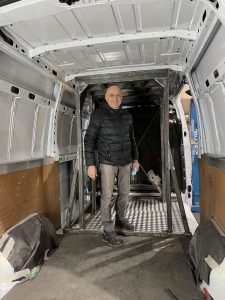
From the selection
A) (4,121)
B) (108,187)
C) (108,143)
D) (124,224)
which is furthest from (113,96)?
(124,224)

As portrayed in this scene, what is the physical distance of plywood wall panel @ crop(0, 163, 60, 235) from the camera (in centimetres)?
282

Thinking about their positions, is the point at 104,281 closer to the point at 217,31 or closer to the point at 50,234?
the point at 50,234

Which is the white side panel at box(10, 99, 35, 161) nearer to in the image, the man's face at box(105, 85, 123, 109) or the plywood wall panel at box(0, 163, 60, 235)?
the plywood wall panel at box(0, 163, 60, 235)

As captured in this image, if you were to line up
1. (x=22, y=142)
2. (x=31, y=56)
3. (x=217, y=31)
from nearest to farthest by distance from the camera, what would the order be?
(x=217, y=31)
(x=31, y=56)
(x=22, y=142)

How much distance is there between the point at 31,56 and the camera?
2992mm

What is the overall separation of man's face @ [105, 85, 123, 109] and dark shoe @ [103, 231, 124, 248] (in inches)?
74.3

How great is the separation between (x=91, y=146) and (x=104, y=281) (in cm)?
180

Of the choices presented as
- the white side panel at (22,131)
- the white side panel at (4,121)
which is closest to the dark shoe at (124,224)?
the white side panel at (22,131)

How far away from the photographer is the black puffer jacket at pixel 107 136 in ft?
12.2

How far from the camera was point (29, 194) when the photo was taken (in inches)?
133

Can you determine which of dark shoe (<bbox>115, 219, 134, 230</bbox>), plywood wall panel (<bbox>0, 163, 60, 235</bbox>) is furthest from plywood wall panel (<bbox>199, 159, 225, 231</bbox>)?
plywood wall panel (<bbox>0, 163, 60, 235</bbox>)

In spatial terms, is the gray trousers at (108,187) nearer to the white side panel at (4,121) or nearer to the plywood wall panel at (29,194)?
the plywood wall panel at (29,194)

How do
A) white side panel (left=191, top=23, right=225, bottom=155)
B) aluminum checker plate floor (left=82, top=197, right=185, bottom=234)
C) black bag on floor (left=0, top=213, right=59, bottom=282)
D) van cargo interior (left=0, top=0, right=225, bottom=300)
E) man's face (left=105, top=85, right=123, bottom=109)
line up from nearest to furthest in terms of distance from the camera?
van cargo interior (left=0, top=0, right=225, bottom=300)
white side panel (left=191, top=23, right=225, bottom=155)
black bag on floor (left=0, top=213, right=59, bottom=282)
man's face (left=105, top=85, right=123, bottom=109)
aluminum checker plate floor (left=82, top=197, right=185, bottom=234)

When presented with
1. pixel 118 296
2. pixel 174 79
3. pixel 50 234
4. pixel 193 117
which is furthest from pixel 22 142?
pixel 193 117
